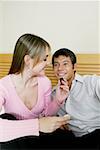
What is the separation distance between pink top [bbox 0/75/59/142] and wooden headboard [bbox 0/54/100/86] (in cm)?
8

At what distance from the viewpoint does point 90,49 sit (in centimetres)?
100

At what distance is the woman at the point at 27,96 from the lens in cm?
76

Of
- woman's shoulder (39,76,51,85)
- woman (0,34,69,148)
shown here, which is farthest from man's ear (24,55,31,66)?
woman's shoulder (39,76,51,85)

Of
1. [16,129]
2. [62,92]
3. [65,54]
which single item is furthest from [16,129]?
[65,54]

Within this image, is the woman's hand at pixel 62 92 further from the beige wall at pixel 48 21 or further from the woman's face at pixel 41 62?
the beige wall at pixel 48 21

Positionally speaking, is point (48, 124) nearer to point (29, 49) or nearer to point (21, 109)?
point (21, 109)

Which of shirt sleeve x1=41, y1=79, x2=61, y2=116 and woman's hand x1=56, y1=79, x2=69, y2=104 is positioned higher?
woman's hand x1=56, y1=79, x2=69, y2=104

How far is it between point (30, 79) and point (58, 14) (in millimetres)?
276

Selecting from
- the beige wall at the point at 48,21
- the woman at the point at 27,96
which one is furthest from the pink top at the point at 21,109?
the beige wall at the point at 48,21

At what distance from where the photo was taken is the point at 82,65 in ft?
3.34

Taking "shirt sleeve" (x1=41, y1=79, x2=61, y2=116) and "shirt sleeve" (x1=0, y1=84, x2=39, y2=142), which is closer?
"shirt sleeve" (x1=0, y1=84, x2=39, y2=142)

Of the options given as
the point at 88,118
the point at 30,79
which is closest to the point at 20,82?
the point at 30,79

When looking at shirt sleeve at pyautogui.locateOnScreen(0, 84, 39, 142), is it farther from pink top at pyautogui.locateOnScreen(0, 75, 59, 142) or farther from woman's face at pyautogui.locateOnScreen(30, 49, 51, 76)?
woman's face at pyautogui.locateOnScreen(30, 49, 51, 76)

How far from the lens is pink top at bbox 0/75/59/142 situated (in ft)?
2.48
